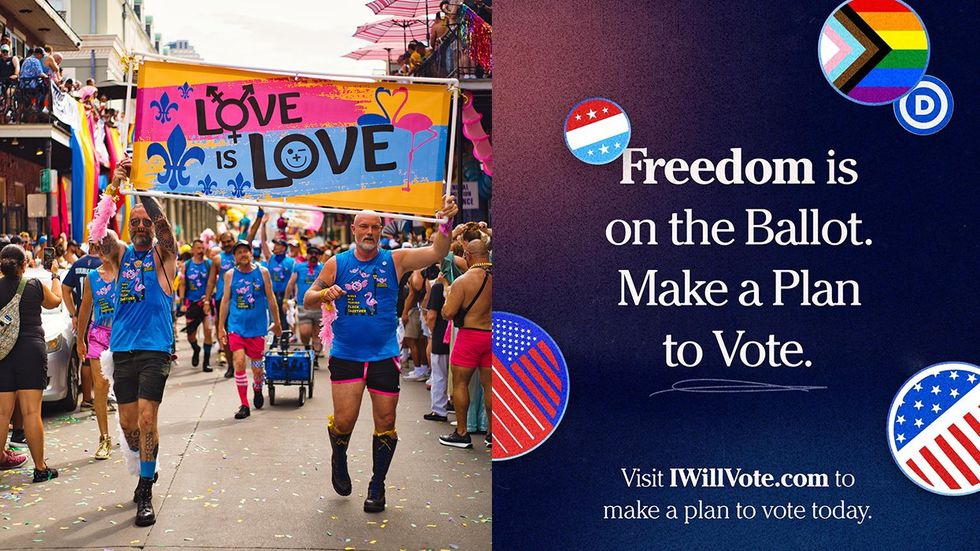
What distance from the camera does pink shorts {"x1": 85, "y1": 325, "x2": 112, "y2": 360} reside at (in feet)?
30.5

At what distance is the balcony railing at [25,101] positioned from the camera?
24547 millimetres

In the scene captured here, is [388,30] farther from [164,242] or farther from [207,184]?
[207,184]

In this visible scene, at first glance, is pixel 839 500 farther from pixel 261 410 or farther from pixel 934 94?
pixel 261 410

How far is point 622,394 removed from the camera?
3068 mm

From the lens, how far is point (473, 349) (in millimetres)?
9141

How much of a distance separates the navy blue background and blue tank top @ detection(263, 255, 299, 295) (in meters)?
14.2

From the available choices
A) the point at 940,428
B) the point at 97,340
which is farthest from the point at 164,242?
the point at 940,428

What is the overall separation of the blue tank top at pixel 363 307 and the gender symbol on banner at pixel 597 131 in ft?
13.6

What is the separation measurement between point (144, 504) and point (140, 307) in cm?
127

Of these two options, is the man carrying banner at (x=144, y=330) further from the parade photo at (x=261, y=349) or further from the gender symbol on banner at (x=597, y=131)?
the gender symbol on banner at (x=597, y=131)

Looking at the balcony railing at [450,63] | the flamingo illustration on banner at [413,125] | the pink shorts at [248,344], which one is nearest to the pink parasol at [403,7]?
the balcony railing at [450,63]

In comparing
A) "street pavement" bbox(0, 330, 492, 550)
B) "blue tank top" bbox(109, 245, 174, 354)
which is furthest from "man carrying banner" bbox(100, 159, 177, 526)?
"street pavement" bbox(0, 330, 492, 550)

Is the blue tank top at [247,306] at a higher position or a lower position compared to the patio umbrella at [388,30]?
lower

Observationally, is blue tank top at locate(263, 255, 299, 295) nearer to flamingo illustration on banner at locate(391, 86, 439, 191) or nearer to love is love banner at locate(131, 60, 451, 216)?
love is love banner at locate(131, 60, 451, 216)
